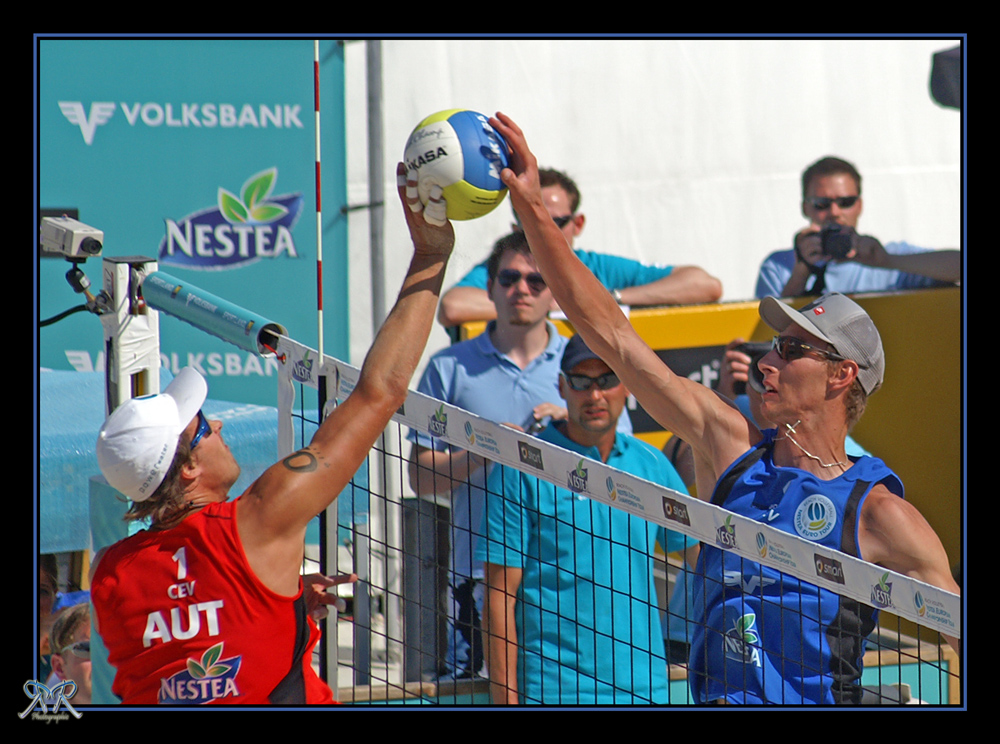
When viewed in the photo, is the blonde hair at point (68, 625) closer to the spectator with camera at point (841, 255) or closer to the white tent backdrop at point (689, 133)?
the white tent backdrop at point (689, 133)

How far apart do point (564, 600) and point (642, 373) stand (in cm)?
93

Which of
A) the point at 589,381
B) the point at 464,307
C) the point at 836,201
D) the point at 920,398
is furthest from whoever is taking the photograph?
the point at 836,201

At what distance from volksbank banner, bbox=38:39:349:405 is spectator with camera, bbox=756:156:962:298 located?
2711 millimetres

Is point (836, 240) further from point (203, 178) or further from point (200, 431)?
point (200, 431)

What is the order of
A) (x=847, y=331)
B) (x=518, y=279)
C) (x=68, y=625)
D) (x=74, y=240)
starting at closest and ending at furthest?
(x=847, y=331) < (x=74, y=240) < (x=68, y=625) < (x=518, y=279)

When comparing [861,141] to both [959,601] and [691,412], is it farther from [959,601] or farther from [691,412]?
[959,601]

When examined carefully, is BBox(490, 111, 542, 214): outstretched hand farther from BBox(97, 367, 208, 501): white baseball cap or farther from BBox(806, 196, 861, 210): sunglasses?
BBox(806, 196, 861, 210): sunglasses

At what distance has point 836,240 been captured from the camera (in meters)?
6.46

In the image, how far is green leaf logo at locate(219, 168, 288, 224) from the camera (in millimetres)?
6102

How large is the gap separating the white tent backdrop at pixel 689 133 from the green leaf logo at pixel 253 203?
0.45 metres

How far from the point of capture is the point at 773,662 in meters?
3.24

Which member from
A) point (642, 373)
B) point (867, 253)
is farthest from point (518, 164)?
point (867, 253)

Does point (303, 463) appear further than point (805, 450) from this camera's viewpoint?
No

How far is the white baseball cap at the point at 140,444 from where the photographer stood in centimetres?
274
